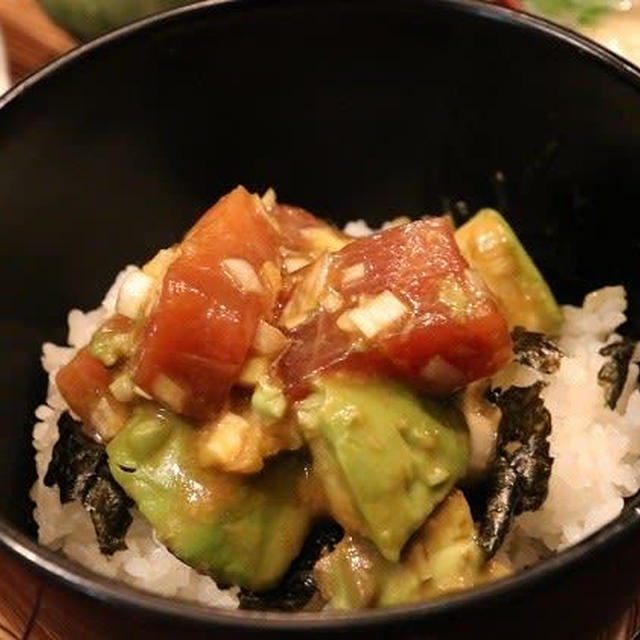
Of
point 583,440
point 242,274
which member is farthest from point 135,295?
point 583,440

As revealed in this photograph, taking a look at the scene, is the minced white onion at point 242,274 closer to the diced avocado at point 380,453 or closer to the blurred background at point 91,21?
the diced avocado at point 380,453

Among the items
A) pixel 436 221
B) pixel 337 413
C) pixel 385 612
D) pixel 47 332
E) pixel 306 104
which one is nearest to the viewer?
pixel 385 612

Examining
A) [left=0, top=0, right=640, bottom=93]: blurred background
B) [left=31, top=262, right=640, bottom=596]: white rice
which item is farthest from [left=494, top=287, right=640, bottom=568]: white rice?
[left=0, top=0, right=640, bottom=93]: blurred background

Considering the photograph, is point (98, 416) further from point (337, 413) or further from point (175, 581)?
point (337, 413)

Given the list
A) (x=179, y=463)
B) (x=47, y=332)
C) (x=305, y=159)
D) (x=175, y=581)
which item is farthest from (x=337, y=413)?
(x=305, y=159)

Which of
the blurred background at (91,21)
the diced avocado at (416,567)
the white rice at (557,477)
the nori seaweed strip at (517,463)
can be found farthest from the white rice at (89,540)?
the blurred background at (91,21)

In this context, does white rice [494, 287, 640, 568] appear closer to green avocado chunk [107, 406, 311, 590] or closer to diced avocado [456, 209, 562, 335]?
diced avocado [456, 209, 562, 335]
